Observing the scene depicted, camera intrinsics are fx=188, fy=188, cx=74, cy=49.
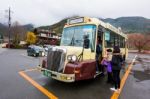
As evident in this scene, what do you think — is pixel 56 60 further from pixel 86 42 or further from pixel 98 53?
pixel 98 53

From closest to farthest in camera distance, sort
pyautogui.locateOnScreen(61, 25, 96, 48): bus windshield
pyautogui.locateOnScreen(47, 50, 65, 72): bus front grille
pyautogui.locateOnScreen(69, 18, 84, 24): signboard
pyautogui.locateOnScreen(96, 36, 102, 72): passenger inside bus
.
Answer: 1. pyautogui.locateOnScreen(47, 50, 65, 72): bus front grille
2. pyautogui.locateOnScreen(61, 25, 96, 48): bus windshield
3. pyautogui.locateOnScreen(96, 36, 102, 72): passenger inside bus
4. pyautogui.locateOnScreen(69, 18, 84, 24): signboard

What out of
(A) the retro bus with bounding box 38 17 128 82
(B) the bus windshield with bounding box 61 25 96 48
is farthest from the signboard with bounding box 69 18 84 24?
(B) the bus windshield with bounding box 61 25 96 48

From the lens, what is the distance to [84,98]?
21.2 ft

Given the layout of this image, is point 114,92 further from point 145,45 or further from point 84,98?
point 145,45

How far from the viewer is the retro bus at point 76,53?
721cm

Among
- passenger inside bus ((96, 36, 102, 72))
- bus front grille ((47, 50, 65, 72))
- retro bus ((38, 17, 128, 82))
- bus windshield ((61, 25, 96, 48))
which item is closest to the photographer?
retro bus ((38, 17, 128, 82))

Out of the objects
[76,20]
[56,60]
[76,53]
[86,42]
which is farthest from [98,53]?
[56,60]

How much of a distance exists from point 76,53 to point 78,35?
1292 millimetres

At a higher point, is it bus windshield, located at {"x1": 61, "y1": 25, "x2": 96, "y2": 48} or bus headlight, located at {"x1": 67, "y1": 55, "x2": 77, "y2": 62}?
bus windshield, located at {"x1": 61, "y1": 25, "x2": 96, "y2": 48}

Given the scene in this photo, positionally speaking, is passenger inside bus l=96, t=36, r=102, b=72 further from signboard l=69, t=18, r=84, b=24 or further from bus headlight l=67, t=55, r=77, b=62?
bus headlight l=67, t=55, r=77, b=62

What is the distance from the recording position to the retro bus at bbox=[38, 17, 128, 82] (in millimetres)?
7211

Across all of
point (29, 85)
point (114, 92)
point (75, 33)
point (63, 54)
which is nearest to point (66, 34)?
point (75, 33)

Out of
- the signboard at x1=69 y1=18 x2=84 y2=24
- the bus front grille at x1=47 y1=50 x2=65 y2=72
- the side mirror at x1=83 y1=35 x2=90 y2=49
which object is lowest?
the bus front grille at x1=47 y1=50 x2=65 y2=72

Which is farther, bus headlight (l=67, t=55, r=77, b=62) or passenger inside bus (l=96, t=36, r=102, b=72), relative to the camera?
passenger inside bus (l=96, t=36, r=102, b=72)
